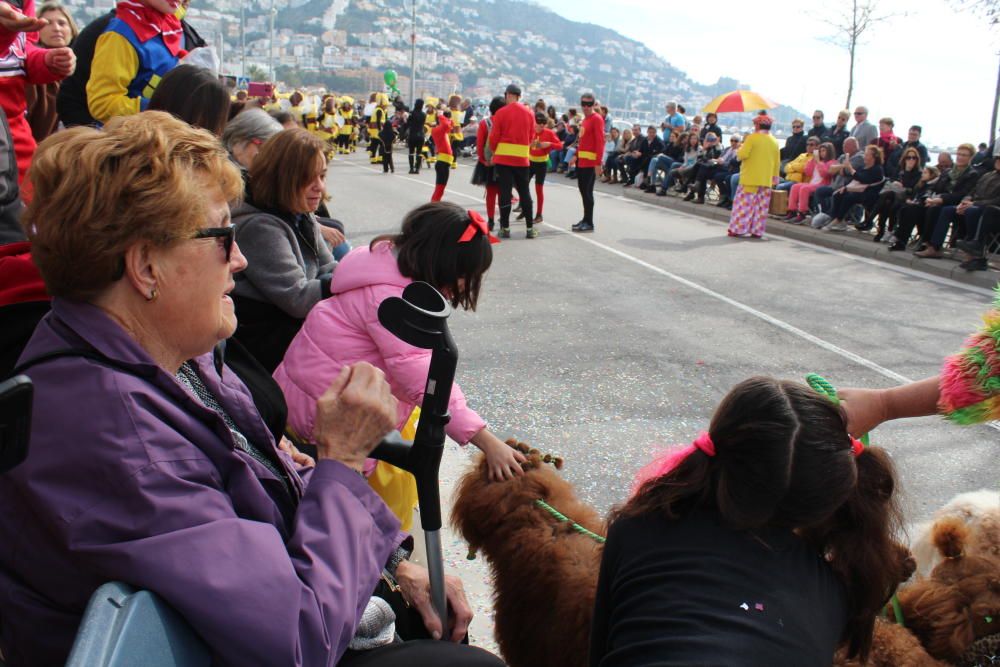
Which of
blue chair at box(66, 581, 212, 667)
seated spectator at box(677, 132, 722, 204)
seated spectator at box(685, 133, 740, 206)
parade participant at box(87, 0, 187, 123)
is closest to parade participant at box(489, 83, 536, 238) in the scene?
seated spectator at box(685, 133, 740, 206)

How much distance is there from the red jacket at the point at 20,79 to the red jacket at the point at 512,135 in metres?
7.92

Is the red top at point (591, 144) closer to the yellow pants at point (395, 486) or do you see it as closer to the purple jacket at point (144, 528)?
the yellow pants at point (395, 486)

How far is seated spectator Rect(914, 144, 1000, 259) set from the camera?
10.4 meters

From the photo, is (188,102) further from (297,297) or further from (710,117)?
(710,117)

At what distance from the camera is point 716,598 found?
162 centimetres

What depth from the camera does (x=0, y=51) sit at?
3.49 metres

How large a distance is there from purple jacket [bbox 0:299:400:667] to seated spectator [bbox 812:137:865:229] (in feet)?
45.0

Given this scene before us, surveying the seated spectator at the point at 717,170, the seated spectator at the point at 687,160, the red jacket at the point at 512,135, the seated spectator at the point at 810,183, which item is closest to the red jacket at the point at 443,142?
the red jacket at the point at 512,135

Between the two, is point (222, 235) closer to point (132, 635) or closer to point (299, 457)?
point (132, 635)

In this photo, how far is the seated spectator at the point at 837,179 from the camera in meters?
13.6

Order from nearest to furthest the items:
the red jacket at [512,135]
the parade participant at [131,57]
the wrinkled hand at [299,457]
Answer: the wrinkled hand at [299,457]
the parade participant at [131,57]
the red jacket at [512,135]

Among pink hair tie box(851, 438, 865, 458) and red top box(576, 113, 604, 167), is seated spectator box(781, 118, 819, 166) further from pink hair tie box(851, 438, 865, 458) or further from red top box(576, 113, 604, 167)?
pink hair tie box(851, 438, 865, 458)

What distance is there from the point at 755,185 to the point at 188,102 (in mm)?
10727

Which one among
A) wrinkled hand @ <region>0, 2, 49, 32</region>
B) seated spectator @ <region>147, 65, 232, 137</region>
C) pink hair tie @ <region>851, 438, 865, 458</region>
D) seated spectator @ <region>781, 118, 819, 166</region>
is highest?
seated spectator @ <region>781, 118, 819, 166</region>
